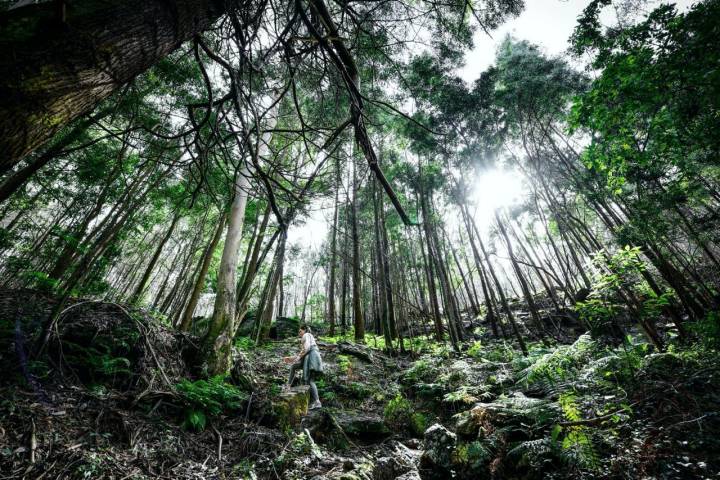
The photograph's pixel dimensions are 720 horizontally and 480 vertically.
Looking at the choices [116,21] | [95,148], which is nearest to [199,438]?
[116,21]

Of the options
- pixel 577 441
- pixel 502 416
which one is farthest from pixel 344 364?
pixel 577 441

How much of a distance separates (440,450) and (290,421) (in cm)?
181

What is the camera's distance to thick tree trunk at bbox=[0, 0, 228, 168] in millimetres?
868

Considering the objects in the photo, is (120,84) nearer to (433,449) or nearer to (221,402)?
(221,402)

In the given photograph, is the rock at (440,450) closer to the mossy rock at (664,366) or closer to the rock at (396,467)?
the rock at (396,467)

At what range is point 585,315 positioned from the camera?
3738 millimetres

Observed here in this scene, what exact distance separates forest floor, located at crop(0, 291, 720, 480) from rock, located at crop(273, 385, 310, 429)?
2 cm

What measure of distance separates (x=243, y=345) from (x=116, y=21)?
8.22 meters

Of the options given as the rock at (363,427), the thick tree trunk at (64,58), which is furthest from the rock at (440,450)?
the thick tree trunk at (64,58)

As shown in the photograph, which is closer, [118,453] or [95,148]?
[118,453]

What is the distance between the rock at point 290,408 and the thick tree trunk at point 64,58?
350cm

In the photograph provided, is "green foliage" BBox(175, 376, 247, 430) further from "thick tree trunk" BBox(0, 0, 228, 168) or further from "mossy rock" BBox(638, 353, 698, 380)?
"mossy rock" BBox(638, 353, 698, 380)

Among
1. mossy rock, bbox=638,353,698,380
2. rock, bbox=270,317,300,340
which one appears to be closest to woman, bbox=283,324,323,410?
mossy rock, bbox=638,353,698,380

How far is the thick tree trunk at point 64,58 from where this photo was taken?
868mm
